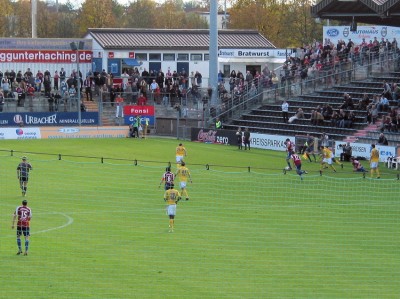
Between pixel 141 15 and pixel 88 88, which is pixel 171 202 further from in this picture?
pixel 141 15

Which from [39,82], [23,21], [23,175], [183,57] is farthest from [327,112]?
[23,21]

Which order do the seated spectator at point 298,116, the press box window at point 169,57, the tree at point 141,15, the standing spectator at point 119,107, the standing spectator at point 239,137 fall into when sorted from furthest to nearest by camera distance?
the tree at point 141,15 → the press box window at point 169,57 → the standing spectator at point 119,107 → the seated spectator at point 298,116 → the standing spectator at point 239,137

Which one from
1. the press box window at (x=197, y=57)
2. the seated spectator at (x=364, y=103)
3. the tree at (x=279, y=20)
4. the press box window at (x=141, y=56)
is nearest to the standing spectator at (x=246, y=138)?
the seated spectator at (x=364, y=103)

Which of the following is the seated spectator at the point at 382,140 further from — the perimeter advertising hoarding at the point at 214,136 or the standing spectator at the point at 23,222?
the standing spectator at the point at 23,222

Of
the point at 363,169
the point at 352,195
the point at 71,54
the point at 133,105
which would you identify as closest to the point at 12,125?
the point at 133,105

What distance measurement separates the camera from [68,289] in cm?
2102

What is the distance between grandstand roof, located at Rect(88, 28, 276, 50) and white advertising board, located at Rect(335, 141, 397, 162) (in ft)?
87.5

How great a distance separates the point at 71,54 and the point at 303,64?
57.7 ft

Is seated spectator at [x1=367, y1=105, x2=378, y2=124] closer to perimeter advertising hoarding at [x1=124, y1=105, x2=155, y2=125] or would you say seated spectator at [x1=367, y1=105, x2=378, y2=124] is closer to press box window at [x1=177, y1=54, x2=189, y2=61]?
perimeter advertising hoarding at [x1=124, y1=105, x2=155, y2=125]

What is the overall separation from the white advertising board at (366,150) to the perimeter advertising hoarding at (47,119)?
17.8 meters

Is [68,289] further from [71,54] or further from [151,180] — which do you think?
[71,54]

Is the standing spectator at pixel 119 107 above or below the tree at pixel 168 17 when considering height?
below

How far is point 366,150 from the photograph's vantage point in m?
48.6

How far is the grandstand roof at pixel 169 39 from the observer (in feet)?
238
